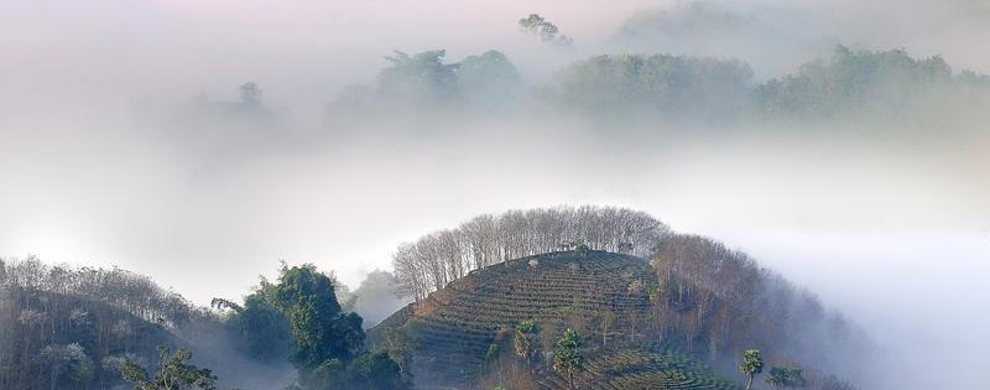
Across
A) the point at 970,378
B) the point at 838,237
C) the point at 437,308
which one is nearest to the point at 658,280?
the point at 437,308

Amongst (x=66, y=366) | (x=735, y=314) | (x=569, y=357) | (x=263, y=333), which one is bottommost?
(x=569, y=357)

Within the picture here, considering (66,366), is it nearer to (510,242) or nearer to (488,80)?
(510,242)

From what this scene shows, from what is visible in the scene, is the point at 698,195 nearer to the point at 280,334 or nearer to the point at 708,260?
the point at 708,260

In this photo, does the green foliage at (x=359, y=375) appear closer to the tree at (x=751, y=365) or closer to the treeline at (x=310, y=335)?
the treeline at (x=310, y=335)

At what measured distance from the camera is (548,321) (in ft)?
276

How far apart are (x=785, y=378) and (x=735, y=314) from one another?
12.6 metres

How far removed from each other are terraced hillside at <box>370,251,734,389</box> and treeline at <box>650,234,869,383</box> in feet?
5.58

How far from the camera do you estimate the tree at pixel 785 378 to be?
239ft

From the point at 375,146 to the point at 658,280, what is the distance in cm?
7958

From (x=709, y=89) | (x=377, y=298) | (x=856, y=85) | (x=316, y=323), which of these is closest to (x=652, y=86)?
(x=709, y=89)

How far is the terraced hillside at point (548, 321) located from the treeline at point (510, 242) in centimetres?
148

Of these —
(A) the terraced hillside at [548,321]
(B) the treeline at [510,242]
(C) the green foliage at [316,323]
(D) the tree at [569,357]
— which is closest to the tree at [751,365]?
(A) the terraced hillside at [548,321]

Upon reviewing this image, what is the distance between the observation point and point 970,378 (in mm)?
87438

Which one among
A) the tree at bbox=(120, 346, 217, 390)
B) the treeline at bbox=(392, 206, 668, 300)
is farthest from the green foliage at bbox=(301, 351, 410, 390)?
the treeline at bbox=(392, 206, 668, 300)
